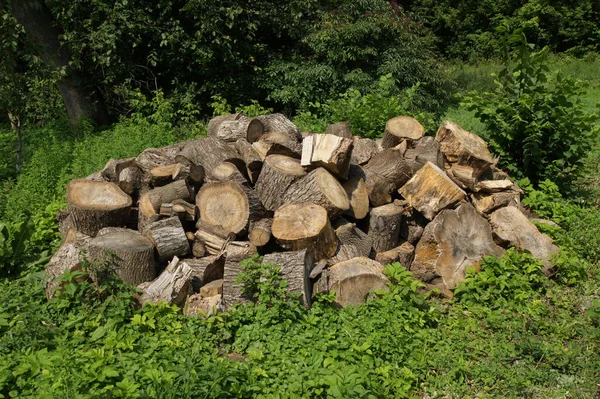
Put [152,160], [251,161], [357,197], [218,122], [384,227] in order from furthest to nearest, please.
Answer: [218,122] → [152,160] → [251,161] → [357,197] → [384,227]

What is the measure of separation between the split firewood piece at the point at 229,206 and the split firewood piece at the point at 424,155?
197cm

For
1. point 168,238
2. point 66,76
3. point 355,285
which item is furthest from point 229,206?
point 66,76

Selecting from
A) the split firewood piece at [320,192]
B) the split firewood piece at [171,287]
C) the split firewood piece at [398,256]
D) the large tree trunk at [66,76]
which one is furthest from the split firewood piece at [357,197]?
the large tree trunk at [66,76]

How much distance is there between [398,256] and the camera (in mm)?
6031

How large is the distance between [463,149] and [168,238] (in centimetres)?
364

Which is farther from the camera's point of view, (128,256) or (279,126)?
(279,126)

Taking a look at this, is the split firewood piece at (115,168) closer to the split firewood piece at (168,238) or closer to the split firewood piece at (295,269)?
the split firewood piece at (168,238)

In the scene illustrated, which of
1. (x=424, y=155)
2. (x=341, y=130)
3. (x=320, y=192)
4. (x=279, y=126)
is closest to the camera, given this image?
(x=320, y=192)

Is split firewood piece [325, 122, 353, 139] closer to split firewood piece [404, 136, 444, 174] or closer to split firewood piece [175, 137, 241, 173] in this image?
split firewood piece [404, 136, 444, 174]

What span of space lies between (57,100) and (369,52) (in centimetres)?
755

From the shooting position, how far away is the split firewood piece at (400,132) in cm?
724

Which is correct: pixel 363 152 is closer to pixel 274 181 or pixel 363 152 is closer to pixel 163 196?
pixel 274 181

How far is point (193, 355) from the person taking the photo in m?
4.11

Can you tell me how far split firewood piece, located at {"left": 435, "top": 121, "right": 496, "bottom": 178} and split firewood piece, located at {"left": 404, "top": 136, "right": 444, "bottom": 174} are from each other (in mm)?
160
